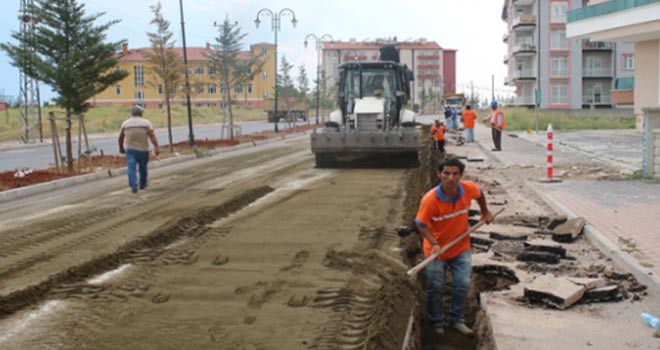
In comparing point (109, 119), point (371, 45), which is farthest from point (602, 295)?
point (371, 45)

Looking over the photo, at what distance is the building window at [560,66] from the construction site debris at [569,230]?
210 feet

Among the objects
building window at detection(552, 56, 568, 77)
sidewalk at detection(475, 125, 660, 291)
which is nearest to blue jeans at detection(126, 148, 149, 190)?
sidewalk at detection(475, 125, 660, 291)

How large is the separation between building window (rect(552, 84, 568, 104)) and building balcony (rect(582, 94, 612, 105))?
7.17 ft

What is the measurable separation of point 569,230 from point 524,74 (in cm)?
6949

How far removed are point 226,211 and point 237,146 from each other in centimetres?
1904

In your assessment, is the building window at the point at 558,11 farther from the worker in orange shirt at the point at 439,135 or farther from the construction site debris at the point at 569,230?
the construction site debris at the point at 569,230

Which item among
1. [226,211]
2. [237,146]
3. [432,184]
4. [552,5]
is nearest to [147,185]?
[226,211]

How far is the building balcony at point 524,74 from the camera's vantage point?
73.6 meters

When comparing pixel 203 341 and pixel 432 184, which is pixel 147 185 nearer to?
pixel 432 184

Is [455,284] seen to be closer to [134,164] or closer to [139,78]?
[134,164]

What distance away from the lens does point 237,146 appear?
28953 mm

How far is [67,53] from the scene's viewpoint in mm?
17969

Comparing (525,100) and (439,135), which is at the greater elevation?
(525,100)

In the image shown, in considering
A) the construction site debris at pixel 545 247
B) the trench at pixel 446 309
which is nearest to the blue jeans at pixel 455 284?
the trench at pixel 446 309
